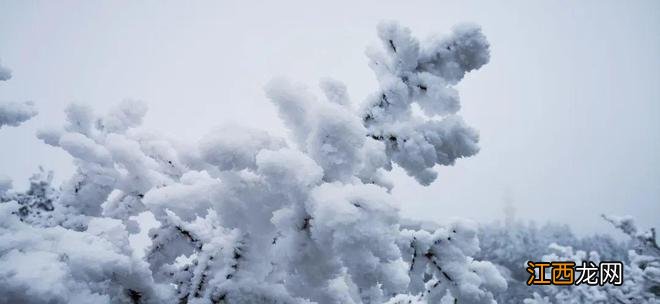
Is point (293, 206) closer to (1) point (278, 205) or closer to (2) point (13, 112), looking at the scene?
(1) point (278, 205)

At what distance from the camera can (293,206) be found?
54.4 inches

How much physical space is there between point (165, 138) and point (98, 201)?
0.54 meters

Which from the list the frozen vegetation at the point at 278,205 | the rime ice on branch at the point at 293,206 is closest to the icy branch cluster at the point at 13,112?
the frozen vegetation at the point at 278,205

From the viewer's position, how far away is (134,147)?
2344mm

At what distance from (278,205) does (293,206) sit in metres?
0.13

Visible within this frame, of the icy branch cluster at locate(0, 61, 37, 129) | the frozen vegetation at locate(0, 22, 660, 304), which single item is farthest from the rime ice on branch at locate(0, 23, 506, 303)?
the icy branch cluster at locate(0, 61, 37, 129)

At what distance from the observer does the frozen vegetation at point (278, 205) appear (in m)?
1.27

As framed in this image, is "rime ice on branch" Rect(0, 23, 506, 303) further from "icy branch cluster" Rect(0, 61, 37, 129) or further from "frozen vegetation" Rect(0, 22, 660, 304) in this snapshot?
"icy branch cluster" Rect(0, 61, 37, 129)

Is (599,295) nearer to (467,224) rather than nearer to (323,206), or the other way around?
(467,224)

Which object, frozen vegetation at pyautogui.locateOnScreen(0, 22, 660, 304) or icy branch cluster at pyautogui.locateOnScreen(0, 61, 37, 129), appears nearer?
frozen vegetation at pyautogui.locateOnScreen(0, 22, 660, 304)

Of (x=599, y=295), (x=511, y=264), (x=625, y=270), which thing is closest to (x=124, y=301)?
(x=599, y=295)

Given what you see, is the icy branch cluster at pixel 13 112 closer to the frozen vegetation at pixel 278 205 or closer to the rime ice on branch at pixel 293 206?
the frozen vegetation at pixel 278 205

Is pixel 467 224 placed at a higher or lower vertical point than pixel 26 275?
higher

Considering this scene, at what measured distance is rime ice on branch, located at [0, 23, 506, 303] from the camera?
1.28 metres
